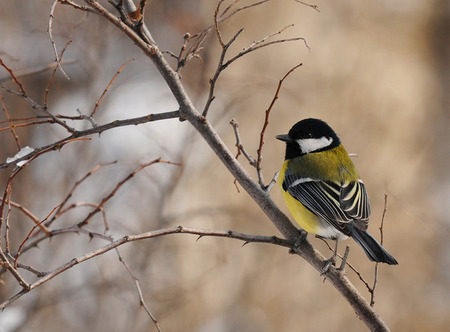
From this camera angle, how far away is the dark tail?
7.32 ft

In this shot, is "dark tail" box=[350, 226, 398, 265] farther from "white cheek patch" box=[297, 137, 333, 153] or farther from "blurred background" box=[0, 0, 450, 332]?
"blurred background" box=[0, 0, 450, 332]

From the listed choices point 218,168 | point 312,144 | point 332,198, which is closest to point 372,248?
point 332,198

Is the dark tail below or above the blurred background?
below

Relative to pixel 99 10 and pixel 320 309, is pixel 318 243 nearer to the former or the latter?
pixel 320 309

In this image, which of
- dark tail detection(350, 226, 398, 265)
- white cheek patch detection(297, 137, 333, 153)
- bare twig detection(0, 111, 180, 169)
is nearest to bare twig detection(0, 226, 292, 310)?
bare twig detection(0, 111, 180, 169)

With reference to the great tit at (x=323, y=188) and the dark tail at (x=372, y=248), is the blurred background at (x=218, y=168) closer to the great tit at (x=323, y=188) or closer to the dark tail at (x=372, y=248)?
the great tit at (x=323, y=188)

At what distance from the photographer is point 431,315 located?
244 inches

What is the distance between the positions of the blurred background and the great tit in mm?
969

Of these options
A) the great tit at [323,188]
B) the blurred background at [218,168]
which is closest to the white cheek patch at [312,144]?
the great tit at [323,188]

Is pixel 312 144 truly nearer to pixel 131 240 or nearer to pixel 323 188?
pixel 323 188

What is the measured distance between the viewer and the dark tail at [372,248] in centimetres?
223

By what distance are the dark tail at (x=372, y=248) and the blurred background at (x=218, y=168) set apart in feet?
4.63

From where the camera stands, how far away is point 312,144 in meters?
2.98

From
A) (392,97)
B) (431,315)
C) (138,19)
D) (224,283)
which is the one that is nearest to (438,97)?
(392,97)
